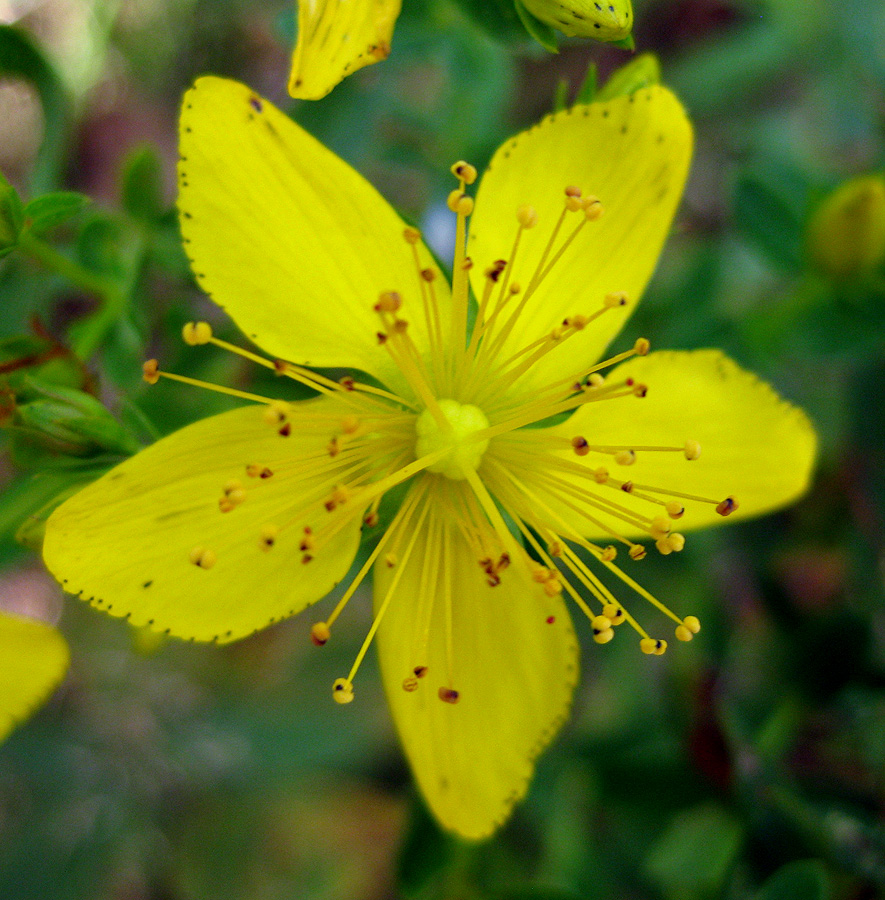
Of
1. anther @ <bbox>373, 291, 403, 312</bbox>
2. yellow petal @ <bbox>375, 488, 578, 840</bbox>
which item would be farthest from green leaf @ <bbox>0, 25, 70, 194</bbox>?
yellow petal @ <bbox>375, 488, 578, 840</bbox>

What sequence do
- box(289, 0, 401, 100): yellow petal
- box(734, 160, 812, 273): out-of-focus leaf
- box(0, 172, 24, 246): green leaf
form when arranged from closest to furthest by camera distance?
1. box(289, 0, 401, 100): yellow petal
2. box(0, 172, 24, 246): green leaf
3. box(734, 160, 812, 273): out-of-focus leaf

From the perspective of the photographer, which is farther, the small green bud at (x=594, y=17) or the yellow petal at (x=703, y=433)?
the yellow petal at (x=703, y=433)

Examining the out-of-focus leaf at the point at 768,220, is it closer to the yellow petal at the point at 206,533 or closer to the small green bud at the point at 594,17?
the small green bud at the point at 594,17

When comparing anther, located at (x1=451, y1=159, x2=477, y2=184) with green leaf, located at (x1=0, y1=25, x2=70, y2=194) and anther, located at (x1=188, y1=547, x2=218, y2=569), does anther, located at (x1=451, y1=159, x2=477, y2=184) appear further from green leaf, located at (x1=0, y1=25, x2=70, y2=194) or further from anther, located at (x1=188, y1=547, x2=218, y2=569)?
green leaf, located at (x1=0, y1=25, x2=70, y2=194)

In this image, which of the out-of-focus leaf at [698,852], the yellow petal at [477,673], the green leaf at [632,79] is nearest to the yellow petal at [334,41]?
the green leaf at [632,79]

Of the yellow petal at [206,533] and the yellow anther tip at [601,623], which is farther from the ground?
the yellow petal at [206,533]
